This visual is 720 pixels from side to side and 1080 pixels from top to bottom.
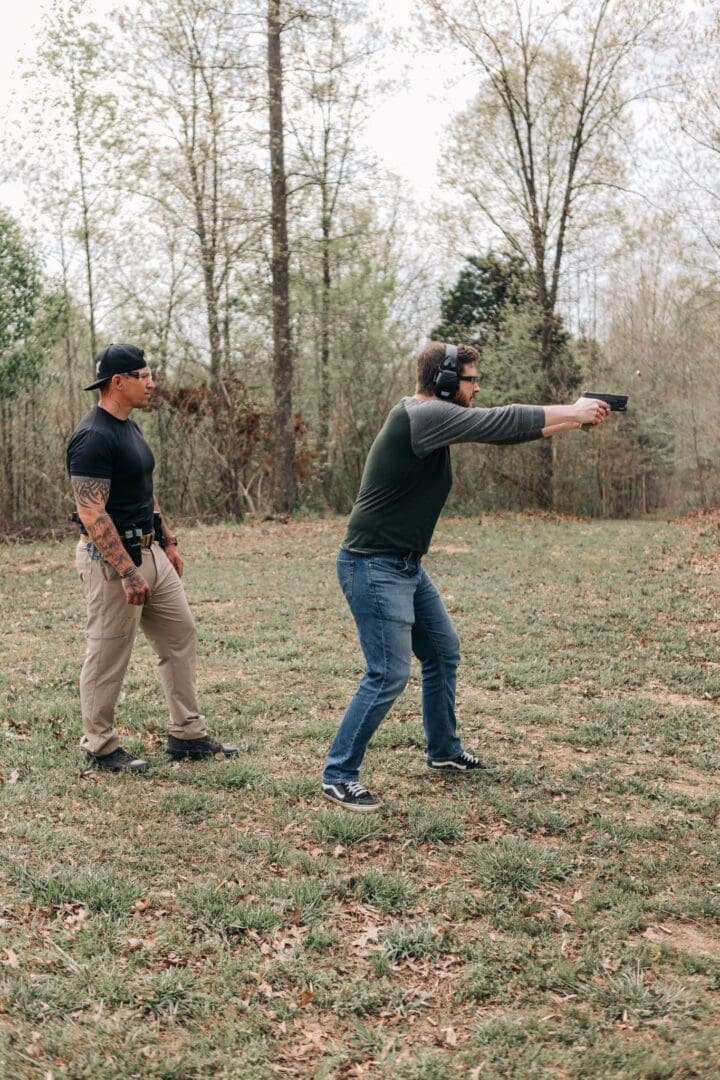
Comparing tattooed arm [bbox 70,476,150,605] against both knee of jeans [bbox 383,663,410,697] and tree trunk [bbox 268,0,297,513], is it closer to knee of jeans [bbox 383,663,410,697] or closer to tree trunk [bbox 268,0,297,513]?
knee of jeans [bbox 383,663,410,697]

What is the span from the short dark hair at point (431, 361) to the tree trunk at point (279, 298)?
1576 cm

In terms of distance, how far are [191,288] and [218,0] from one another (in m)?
5.75

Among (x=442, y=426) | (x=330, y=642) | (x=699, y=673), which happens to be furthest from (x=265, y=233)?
(x=442, y=426)

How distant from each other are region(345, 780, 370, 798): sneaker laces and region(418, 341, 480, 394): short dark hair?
198 centimetres

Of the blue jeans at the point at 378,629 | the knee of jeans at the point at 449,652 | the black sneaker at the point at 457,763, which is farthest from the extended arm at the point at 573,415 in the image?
the black sneaker at the point at 457,763

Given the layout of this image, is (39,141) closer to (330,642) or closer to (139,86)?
(139,86)

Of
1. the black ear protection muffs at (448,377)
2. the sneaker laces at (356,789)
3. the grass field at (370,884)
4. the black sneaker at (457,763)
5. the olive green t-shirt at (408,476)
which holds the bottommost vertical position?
the grass field at (370,884)

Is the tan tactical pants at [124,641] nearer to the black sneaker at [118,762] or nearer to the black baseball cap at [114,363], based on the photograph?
the black sneaker at [118,762]

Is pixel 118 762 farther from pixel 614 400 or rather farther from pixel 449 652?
pixel 614 400

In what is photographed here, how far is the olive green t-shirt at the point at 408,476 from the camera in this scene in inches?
170

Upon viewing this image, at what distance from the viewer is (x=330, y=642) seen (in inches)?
338

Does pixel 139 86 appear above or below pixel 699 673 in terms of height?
above

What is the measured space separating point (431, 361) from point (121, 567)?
186cm

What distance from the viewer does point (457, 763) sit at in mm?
5324
